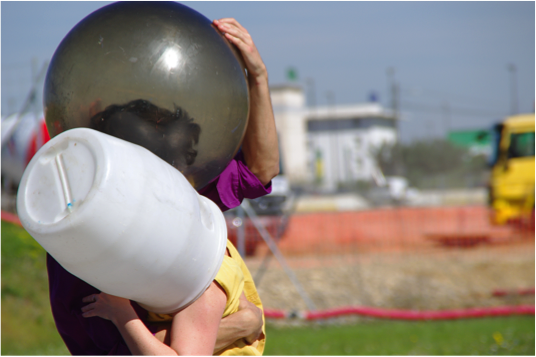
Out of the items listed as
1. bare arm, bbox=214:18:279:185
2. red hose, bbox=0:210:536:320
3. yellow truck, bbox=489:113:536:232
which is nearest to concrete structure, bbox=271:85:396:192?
yellow truck, bbox=489:113:536:232

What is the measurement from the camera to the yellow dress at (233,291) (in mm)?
1552

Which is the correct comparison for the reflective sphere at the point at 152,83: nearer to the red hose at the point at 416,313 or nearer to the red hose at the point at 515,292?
the red hose at the point at 416,313

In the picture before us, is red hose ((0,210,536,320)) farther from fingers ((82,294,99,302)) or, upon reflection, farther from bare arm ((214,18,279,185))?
fingers ((82,294,99,302))

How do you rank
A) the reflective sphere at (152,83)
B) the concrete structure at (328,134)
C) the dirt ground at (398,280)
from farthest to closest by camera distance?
the concrete structure at (328,134) → the dirt ground at (398,280) → the reflective sphere at (152,83)

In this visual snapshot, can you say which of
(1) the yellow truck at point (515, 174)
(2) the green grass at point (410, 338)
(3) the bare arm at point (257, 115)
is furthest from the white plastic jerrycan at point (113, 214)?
(1) the yellow truck at point (515, 174)

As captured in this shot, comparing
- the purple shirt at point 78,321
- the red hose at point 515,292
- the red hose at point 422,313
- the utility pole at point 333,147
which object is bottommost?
the utility pole at point 333,147

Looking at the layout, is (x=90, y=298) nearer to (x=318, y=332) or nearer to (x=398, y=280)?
(x=318, y=332)

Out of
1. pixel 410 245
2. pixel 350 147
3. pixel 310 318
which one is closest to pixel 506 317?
pixel 310 318

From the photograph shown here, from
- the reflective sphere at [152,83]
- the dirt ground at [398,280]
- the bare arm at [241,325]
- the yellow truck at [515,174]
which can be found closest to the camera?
the reflective sphere at [152,83]

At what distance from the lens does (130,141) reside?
4.55 ft

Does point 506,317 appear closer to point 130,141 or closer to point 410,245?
point 410,245

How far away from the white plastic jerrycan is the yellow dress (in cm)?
20

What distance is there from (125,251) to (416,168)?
Answer: 59.3 metres

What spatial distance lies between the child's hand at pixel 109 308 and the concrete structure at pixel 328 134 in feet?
178
